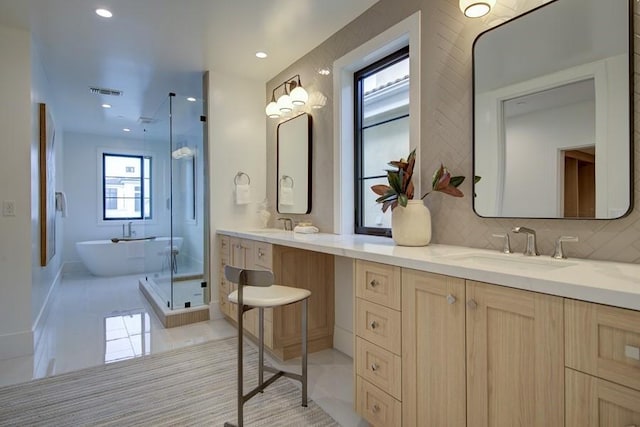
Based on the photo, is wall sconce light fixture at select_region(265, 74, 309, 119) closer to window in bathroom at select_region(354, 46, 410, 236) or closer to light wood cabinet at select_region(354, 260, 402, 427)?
window in bathroom at select_region(354, 46, 410, 236)

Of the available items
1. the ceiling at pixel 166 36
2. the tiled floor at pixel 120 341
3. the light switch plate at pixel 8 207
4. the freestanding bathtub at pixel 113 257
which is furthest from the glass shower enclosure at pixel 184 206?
the freestanding bathtub at pixel 113 257

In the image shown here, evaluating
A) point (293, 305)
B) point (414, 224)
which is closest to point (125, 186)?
point (293, 305)

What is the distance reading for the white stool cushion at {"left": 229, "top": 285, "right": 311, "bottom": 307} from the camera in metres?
1.77

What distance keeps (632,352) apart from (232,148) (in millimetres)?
3368

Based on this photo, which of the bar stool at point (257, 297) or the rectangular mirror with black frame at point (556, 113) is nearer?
the rectangular mirror with black frame at point (556, 113)

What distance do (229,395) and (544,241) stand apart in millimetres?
1883

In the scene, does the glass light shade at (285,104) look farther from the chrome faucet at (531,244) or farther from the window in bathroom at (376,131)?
the chrome faucet at (531,244)

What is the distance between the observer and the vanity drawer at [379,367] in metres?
1.47

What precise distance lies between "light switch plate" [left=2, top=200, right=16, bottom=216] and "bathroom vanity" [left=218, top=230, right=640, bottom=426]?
271 centimetres

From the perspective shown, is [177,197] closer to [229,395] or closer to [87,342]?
[87,342]

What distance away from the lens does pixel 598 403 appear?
88 cm

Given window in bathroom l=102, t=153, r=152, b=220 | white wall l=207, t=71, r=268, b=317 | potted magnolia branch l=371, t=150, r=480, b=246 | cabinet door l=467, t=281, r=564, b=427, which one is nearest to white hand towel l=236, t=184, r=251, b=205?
white wall l=207, t=71, r=268, b=317

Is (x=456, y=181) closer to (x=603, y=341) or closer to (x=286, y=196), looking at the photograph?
(x=603, y=341)

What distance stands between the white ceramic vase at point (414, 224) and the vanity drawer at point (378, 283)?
34cm
